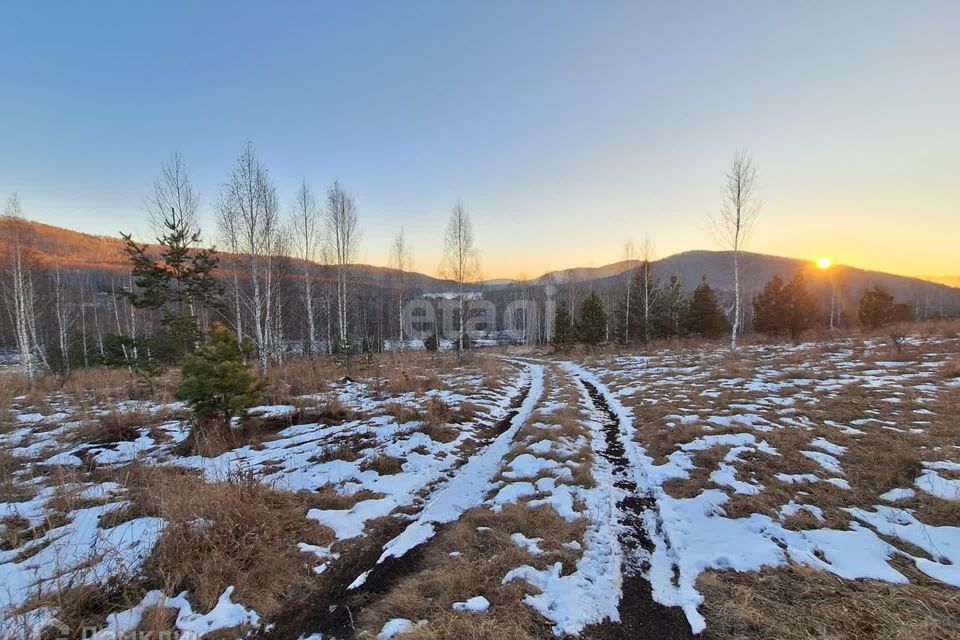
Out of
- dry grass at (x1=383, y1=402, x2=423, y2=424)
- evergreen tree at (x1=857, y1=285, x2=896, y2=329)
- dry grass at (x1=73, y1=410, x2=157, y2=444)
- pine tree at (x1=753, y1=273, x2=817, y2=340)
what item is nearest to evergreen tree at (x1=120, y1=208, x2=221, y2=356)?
dry grass at (x1=73, y1=410, x2=157, y2=444)

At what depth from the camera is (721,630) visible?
9.42 feet

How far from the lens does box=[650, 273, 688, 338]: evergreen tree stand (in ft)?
112

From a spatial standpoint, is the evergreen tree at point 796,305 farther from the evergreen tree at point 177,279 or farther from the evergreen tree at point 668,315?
the evergreen tree at point 177,279

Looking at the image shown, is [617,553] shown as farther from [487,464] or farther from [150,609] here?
[150,609]

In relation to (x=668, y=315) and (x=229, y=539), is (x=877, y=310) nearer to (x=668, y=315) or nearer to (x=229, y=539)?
(x=668, y=315)

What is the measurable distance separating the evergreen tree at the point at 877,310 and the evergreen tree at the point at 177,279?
4468cm

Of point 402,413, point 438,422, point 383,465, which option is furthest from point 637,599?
point 402,413

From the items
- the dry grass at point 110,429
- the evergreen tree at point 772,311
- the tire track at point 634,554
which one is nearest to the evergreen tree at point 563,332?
the evergreen tree at point 772,311

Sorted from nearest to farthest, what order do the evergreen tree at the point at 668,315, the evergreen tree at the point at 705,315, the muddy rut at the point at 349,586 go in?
the muddy rut at the point at 349,586
the evergreen tree at the point at 705,315
the evergreen tree at the point at 668,315

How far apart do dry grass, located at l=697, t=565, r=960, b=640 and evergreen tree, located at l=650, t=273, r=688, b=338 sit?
32.6m

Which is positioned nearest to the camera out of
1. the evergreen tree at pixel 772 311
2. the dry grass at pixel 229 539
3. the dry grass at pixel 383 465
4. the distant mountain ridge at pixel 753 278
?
the dry grass at pixel 229 539

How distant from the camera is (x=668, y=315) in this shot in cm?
3400

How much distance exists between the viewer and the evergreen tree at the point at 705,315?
108 ft

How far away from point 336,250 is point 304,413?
18.6m
